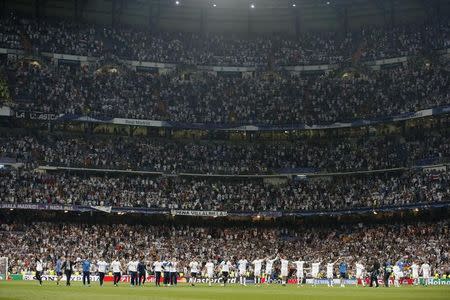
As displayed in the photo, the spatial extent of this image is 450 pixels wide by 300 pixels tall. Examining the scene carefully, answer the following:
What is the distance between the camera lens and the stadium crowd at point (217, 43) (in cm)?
9244

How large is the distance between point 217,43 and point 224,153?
1926cm

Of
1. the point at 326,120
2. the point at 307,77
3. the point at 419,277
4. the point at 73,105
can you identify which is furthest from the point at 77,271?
the point at 307,77

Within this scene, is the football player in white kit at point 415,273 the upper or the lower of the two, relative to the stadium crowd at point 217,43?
lower

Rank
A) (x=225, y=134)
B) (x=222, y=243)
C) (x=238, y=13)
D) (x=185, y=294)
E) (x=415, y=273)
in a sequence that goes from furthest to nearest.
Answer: (x=238, y=13)
(x=225, y=134)
(x=222, y=243)
(x=415, y=273)
(x=185, y=294)

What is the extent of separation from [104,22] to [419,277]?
59.4m

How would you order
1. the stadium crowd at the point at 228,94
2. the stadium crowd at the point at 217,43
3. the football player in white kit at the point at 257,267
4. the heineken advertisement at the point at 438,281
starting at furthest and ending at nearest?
1. the stadium crowd at the point at 217,43
2. the stadium crowd at the point at 228,94
3. the heineken advertisement at the point at 438,281
4. the football player in white kit at the point at 257,267

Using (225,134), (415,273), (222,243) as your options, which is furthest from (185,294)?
(225,134)

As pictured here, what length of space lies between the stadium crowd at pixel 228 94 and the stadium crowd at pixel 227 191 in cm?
819

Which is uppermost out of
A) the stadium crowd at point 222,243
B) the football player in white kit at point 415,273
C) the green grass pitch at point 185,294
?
the stadium crowd at point 222,243

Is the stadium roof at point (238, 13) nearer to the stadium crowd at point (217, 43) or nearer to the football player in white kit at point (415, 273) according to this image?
the stadium crowd at point (217, 43)

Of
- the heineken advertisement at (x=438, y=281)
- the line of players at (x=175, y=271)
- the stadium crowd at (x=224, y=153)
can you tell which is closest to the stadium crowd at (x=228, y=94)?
the stadium crowd at (x=224, y=153)

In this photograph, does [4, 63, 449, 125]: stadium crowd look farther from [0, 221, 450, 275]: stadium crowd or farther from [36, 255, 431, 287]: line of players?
[36, 255, 431, 287]: line of players

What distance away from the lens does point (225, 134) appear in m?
92.1

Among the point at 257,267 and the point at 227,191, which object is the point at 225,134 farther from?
the point at 257,267
